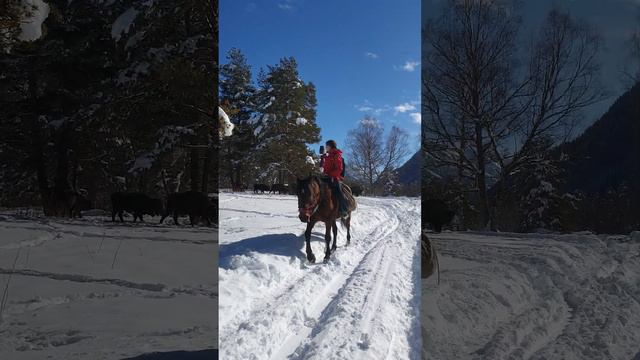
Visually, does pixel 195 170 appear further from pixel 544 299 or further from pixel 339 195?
pixel 339 195

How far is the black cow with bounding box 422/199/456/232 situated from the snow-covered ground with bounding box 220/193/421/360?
1093 millimetres

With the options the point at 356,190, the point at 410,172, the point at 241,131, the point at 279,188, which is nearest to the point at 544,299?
the point at 410,172

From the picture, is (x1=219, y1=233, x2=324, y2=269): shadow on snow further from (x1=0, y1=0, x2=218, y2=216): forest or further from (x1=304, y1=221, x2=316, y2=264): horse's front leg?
(x1=0, y1=0, x2=218, y2=216): forest

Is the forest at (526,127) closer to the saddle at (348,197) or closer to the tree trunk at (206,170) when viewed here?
the tree trunk at (206,170)

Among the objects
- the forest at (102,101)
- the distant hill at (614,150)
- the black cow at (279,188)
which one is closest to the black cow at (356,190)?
the black cow at (279,188)

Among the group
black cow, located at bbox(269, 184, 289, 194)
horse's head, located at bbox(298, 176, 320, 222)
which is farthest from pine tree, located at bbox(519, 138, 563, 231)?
black cow, located at bbox(269, 184, 289, 194)

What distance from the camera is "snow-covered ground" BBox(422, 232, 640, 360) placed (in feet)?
2.87

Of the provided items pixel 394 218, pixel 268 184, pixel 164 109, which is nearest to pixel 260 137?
pixel 268 184

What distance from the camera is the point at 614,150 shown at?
0.88 meters

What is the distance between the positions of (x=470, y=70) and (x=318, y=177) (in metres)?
1.93

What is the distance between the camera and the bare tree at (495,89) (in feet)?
3.02

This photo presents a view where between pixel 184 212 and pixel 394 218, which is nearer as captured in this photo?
pixel 184 212

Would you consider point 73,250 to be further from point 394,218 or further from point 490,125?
point 394,218

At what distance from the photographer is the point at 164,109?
107 cm
